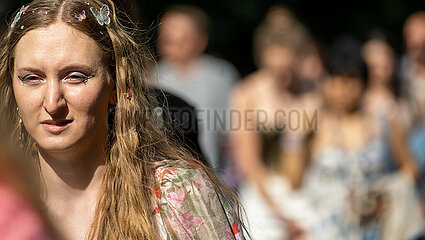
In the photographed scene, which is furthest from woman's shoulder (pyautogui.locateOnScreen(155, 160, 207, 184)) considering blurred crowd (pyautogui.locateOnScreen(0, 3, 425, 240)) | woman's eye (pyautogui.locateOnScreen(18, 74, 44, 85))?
blurred crowd (pyautogui.locateOnScreen(0, 3, 425, 240))

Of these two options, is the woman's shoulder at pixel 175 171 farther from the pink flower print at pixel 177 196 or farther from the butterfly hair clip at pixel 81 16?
the butterfly hair clip at pixel 81 16

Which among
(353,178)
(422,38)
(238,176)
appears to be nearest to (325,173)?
(353,178)

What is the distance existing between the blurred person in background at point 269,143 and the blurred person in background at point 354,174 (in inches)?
6.2

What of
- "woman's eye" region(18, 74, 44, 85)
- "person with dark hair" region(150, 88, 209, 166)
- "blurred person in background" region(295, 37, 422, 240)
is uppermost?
"woman's eye" region(18, 74, 44, 85)

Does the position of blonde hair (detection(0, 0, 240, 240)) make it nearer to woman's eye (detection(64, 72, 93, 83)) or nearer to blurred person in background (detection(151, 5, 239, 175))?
woman's eye (detection(64, 72, 93, 83))

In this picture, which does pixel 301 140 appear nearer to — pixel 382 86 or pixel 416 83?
pixel 382 86

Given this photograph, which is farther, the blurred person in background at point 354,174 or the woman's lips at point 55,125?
the blurred person in background at point 354,174

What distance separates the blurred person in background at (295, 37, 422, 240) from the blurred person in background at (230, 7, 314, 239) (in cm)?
16

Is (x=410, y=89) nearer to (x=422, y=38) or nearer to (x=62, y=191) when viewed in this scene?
(x=422, y=38)

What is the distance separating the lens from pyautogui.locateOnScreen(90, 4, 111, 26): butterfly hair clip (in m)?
2.41

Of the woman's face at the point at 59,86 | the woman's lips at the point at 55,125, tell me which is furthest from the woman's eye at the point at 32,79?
the woman's lips at the point at 55,125

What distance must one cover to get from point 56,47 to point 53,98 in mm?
153

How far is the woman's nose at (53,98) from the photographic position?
2273 millimetres

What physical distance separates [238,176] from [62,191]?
3090mm
